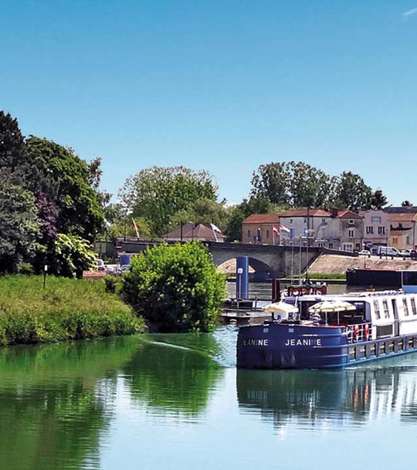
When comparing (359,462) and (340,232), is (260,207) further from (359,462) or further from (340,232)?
(359,462)

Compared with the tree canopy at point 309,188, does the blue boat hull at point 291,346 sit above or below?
below

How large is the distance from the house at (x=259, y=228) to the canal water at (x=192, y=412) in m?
111

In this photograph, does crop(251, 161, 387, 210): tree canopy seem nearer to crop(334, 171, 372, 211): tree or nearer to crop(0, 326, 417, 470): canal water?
crop(334, 171, 372, 211): tree

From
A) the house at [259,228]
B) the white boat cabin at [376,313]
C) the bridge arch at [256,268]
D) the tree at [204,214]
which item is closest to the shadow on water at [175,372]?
the white boat cabin at [376,313]

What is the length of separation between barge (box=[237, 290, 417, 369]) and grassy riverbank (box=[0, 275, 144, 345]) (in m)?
11.2

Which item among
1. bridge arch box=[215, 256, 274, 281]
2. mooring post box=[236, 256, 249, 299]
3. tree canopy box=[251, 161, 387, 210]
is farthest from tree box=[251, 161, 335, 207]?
mooring post box=[236, 256, 249, 299]

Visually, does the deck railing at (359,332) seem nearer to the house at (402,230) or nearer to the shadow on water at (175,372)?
the shadow on water at (175,372)

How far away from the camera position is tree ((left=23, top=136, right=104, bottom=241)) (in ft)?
222

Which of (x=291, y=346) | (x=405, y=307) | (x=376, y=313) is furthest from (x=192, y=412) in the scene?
(x=405, y=307)

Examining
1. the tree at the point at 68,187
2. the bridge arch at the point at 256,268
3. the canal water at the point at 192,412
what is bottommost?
the canal water at the point at 192,412

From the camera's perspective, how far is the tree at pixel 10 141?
6476 centimetres

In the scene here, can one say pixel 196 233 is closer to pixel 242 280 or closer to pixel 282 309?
pixel 242 280

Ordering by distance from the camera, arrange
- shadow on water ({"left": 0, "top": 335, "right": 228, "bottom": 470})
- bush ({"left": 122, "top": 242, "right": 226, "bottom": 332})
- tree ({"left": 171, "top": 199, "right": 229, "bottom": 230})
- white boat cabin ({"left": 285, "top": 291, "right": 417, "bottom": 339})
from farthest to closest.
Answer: tree ({"left": 171, "top": 199, "right": 229, "bottom": 230}) < bush ({"left": 122, "top": 242, "right": 226, "bottom": 332}) < white boat cabin ({"left": 285, "top": 291, "right": 417, "bottom": 339}) < shadow on water ({"left": 0, "top": 335, "right": 228, "bottom": 470})

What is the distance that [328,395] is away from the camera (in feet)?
121
